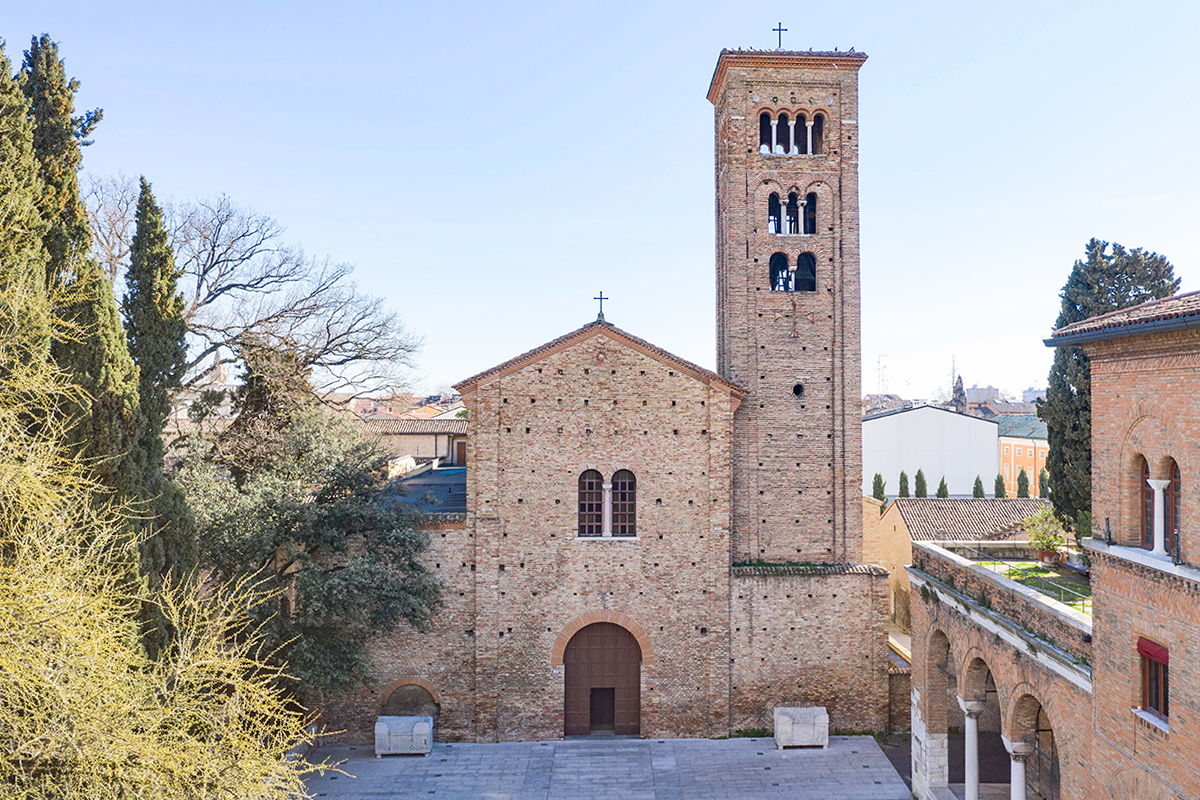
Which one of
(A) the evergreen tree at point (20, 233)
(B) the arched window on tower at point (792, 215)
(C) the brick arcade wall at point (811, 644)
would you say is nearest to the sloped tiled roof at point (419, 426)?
(B) the arched window on tower at point (792, 215)

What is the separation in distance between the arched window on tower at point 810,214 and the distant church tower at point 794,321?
0.26 metres

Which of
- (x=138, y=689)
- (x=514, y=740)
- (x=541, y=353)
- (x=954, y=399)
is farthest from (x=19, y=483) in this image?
(x=954, y=399)

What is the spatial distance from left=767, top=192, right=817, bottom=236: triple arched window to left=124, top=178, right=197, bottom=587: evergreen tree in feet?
45.3

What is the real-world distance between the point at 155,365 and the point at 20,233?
15.8 feet

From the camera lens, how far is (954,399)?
254ft

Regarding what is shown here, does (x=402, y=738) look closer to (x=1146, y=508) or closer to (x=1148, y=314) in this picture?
(x=1146, y=508)

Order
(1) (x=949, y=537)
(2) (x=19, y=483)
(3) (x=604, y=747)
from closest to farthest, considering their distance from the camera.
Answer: (2) (x=19, y=483)
(3) (x=604, y=747)
(1) (x=949, y=537)

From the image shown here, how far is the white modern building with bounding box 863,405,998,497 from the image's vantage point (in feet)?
145

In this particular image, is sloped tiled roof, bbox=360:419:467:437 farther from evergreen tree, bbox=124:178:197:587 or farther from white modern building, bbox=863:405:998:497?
white modern building, bbox=863:405:998:497

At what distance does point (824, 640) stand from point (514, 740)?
25.6ft

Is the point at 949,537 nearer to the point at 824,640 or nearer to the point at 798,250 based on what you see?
the point at 824,640

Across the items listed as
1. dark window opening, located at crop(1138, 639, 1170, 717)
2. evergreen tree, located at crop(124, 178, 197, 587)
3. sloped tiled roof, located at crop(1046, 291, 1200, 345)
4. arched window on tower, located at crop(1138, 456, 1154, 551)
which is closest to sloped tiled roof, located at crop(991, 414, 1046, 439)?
sloped tiled roof, located at crop(1046, 291, 1200, 345)

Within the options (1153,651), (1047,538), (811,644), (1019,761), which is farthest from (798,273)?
(1153,651)

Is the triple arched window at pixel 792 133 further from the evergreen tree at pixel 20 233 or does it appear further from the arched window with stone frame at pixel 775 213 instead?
the evergreen tree at pixel 20 233
